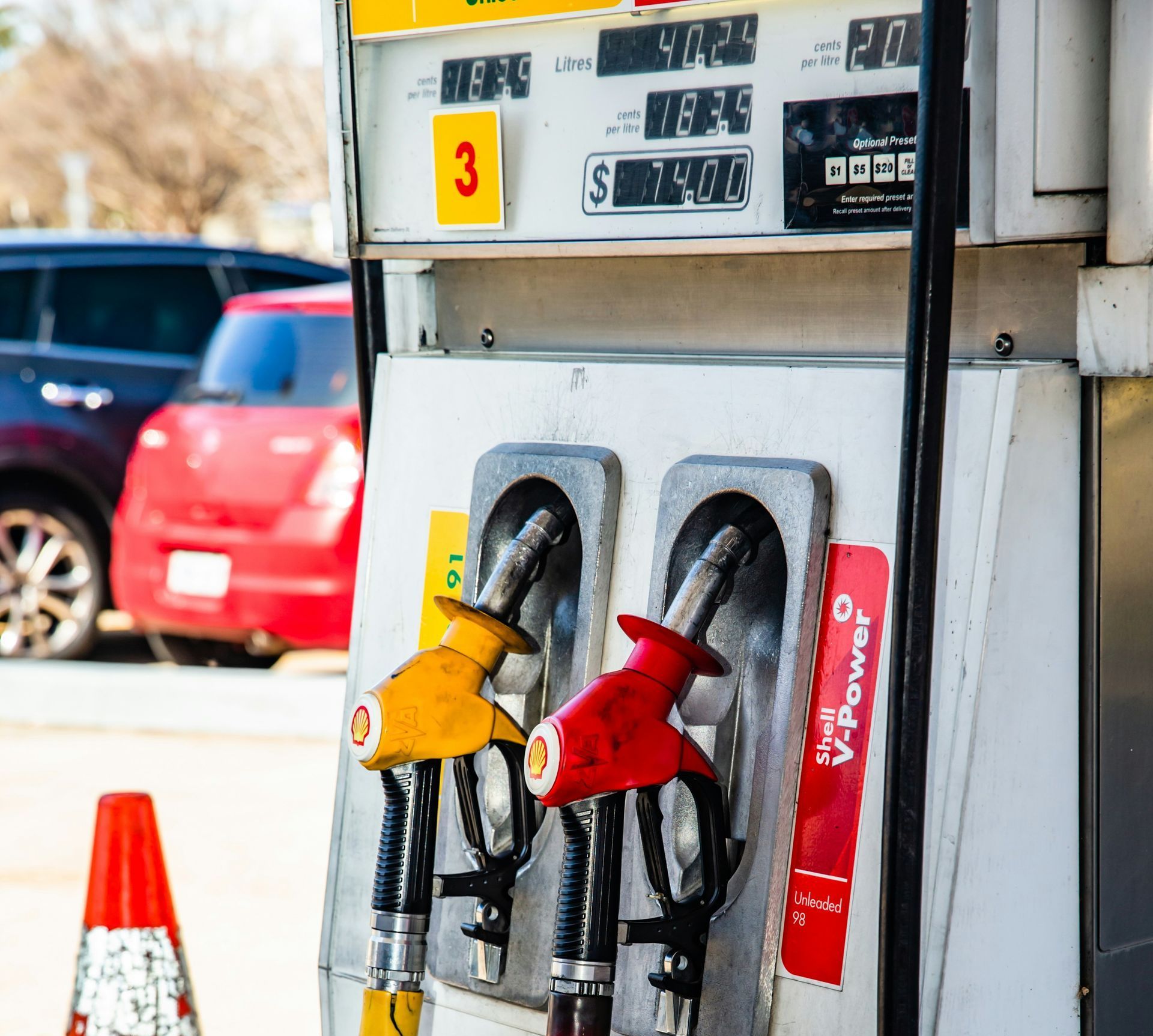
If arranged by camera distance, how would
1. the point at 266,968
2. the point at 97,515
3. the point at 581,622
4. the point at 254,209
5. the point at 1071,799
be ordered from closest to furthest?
the point at 1071,799
the point at 581,622
the point at 266,968
the point at 97,515
the point at 254,209

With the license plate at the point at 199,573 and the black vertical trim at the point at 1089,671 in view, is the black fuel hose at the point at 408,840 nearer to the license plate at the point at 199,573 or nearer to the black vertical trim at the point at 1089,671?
the black vertical trim at the point at 1089,671

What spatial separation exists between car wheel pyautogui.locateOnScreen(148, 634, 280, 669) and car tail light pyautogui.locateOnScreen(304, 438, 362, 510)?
109 cm

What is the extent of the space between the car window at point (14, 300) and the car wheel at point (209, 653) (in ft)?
4.81

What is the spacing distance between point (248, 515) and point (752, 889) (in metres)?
4.66

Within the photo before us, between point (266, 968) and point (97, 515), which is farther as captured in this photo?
point (97, 515)

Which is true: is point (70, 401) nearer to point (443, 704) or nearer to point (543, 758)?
point (443, 704)

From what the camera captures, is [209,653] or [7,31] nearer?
[209,653]

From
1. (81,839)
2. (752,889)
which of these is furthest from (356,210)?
(81,839)

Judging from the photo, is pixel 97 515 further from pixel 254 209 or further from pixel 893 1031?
pixel 254 209

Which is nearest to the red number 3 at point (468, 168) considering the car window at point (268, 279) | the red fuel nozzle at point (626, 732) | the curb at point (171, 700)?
the red fuel nozzle at point (626, 732)

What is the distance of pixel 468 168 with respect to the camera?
1917mm

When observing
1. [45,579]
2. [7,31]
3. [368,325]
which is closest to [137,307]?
[45,579]

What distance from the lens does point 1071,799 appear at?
1.58 metres

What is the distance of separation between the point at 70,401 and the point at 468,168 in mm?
5558
